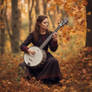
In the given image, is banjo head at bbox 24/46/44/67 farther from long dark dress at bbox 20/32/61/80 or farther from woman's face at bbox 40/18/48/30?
woman's face at bbox 40/18/48/30

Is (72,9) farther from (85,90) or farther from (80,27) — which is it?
(85,90)

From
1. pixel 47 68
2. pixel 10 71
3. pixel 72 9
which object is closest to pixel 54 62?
pixel 47 68

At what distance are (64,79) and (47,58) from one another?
2.43ft

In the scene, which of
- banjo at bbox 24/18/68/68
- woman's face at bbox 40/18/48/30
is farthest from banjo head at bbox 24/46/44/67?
woman's face at bbox 40/18/48/30

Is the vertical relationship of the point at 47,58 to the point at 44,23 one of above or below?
below

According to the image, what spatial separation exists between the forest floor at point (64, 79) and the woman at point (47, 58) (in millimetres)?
171

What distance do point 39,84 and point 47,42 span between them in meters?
1.01

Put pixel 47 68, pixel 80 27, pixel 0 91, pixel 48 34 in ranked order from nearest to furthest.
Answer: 1. pixel 0 91
2. pixel 47 68
3. pixel 48 34
4. pixel 80 27

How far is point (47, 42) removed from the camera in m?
4.92

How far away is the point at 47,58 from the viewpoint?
500 cm

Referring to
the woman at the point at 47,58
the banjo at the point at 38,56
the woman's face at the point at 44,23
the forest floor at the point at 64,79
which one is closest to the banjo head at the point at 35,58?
the banjo at the point at 38,56

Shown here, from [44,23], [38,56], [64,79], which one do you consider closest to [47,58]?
[38,56]

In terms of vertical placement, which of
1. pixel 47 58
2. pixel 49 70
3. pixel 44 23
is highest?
pixel 44 23

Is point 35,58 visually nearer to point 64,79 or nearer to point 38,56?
point 38,56
